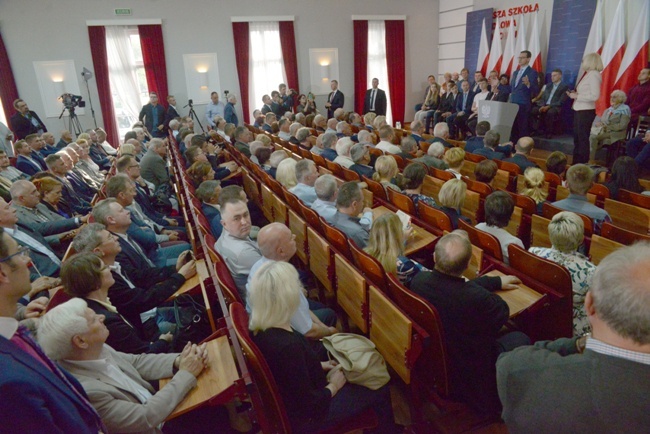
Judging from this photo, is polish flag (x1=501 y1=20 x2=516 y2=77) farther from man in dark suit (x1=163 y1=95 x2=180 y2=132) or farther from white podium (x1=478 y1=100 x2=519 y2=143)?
man in dark suit (x1=163 y1=95 x2=180 y2=132)

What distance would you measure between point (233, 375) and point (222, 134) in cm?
741

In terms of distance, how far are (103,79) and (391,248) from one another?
1075 cm

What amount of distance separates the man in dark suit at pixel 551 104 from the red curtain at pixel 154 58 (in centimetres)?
913

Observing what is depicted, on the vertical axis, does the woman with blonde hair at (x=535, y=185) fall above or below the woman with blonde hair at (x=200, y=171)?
below

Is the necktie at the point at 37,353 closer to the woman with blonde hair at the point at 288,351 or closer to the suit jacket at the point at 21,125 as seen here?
the woman with blonde hair at the point at 288,351

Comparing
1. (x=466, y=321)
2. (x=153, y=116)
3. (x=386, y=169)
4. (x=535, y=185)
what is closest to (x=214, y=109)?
(x=153, y=116)

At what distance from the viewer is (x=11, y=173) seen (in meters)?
4.91

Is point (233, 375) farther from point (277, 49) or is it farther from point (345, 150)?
point (277, 49)

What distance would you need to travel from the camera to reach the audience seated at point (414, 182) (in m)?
3.54

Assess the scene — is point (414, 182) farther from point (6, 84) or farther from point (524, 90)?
point (6, 84)

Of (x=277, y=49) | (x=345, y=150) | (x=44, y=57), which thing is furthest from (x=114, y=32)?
(x=345, y=150)

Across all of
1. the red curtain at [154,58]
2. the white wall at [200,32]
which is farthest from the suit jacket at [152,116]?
the white wall at [200,32]

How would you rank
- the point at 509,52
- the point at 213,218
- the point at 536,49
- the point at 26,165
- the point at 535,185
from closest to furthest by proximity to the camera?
the point at 213,218
the point at 535,185
the point at 26,165
the point at 536,49
the point at 509,52

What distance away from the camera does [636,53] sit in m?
6.88
